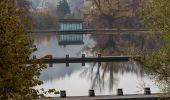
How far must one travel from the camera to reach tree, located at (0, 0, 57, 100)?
8.88 meters

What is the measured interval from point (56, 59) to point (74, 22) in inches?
2370

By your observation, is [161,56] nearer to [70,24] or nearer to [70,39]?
[70,39]

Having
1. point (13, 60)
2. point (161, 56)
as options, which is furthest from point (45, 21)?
point (13, 60)

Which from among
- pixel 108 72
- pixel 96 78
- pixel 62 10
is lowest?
pixel 96 78

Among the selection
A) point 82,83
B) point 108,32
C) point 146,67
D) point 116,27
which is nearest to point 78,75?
point 82,83

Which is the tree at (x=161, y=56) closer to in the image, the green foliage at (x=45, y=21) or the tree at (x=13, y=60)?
the tree at (x=13, y=60)

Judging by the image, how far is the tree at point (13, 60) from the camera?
8883 mm

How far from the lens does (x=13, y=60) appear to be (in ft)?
29.4

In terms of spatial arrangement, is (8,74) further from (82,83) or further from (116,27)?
(116,27)

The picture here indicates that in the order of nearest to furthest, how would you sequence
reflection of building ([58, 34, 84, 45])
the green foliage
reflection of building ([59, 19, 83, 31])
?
1. reflection of building ([58, 34, 84, 45])
2. reflection of building ([59, 19, 83, 31])
3. the green foliage

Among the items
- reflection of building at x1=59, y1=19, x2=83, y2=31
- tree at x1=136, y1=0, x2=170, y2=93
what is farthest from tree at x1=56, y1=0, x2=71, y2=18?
tree at x1=136, y1=0, x2=170, y2=93

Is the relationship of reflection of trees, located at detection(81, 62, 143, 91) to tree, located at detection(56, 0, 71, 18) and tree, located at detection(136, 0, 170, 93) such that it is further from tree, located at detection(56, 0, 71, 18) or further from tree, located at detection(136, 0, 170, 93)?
tree, located at detection(56, 0, 71, 18)

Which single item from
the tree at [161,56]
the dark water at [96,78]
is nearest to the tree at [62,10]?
the dark water at [96,78]

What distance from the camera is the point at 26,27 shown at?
1036 cm
